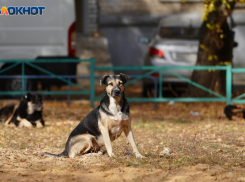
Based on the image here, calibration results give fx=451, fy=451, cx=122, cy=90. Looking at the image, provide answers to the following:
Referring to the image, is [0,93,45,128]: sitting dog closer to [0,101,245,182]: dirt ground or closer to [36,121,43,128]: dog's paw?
[36,121,43,128]: dog's paw

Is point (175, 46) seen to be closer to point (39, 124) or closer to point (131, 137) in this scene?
point (39, 124)

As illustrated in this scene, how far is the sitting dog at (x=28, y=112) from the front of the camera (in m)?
8.34

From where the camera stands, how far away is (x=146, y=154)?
5914 millimetres

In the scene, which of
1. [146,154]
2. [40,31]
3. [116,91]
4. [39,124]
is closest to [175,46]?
[40,31]

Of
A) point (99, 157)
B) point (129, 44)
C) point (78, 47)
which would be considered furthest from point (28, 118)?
point (129, 44)

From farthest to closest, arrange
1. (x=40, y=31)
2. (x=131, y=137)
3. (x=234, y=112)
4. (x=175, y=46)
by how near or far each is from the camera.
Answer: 1. (x=175, y=46)
2. (x=40, y=31)
3. (x=234, y=112)
4. (x=131, y=137)

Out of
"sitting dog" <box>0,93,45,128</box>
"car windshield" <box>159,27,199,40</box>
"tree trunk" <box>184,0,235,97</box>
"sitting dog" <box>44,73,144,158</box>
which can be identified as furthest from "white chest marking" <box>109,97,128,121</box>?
"car windshield" <box>159,27,199,40</box>

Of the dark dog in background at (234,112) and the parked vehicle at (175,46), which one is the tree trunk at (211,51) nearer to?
the parked vehicle at (175,46)

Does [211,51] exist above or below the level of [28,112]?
above

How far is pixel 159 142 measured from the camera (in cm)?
695

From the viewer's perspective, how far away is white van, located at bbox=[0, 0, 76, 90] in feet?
37.2

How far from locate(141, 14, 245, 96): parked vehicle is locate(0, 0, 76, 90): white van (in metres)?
2.02

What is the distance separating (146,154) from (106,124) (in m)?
0.84

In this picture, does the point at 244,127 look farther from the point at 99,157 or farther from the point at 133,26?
the point at 133,26
